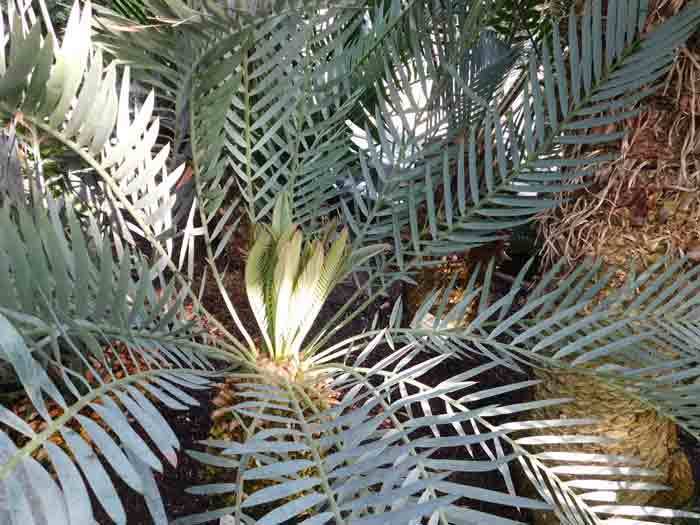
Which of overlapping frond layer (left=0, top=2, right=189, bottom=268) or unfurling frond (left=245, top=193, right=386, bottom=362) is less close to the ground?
overlapping frond layer (left=0, top=2, right=189, bottom=268)

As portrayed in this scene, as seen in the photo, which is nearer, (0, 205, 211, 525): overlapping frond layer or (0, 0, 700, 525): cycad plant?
(0, 205, 211, 525): overlapping frond layer

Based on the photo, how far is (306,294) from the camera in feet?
2.94

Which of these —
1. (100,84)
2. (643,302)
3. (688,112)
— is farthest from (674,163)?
(100,84)

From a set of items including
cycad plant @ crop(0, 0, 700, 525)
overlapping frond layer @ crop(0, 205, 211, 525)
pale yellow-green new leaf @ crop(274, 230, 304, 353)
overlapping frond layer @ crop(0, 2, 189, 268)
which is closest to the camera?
overlapping frond layer @ crop(0, 205, 211, 525)

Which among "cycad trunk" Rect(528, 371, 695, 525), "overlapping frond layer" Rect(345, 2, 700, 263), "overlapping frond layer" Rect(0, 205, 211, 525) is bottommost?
"cycad trunk" Rect(528, 371, 695, 525)

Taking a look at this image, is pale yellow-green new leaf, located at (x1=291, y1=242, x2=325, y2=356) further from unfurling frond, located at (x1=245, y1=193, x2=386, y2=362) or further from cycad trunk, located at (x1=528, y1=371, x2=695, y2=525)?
cycad trunk, located at (x1=528, y1=371, x2=695, y2=525)

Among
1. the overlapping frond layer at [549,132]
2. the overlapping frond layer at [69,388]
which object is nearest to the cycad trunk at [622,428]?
the overlapping frond layer at [549,132]

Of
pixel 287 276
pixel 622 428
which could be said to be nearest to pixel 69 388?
pixel 287 276

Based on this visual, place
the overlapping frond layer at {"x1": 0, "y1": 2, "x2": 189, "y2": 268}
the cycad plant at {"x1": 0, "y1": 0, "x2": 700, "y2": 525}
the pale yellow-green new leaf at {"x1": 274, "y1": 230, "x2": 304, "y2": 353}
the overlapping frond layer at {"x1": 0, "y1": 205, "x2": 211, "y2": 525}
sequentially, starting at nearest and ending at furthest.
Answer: the overlapping frond layer at {"x1": 0, "y1": 205, "x2": 211, "y2": 525}
the cycad plant at {"x1": 0, "y1": 0, "x2": 700, "y2": 525}
the overlapping frond layer at {"x1": 0, "y1": 2, "x2": 189, "y2": 268}
the pale yellow-green new leaf at {"x1": 274, "y1": 230, "x2": 304, "y2": 353}

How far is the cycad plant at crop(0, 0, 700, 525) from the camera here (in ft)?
1.60

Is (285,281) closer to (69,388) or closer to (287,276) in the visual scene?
(287,276)

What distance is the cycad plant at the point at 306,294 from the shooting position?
49 centimetres

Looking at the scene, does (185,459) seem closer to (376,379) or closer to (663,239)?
(376,379)

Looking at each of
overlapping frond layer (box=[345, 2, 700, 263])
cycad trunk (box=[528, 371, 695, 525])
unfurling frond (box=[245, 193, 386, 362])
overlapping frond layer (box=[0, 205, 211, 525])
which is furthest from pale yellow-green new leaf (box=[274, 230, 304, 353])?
cycad trunk (box=[528, 371, 695, 525])
